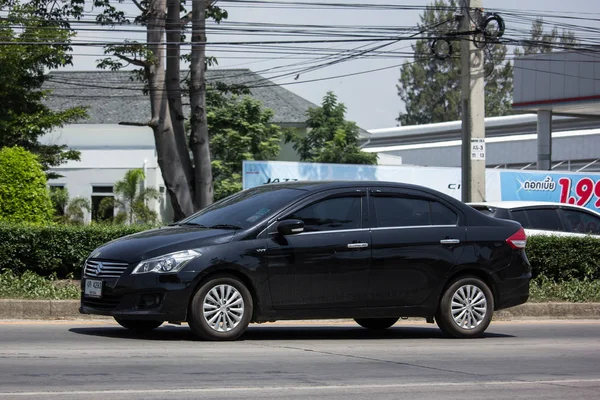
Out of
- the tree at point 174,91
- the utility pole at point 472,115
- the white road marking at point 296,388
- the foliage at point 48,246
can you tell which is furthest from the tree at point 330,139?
the white road marking at point 296,388

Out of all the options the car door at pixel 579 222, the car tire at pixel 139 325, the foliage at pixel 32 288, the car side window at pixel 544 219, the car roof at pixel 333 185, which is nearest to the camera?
the car tire at pixel 139 325

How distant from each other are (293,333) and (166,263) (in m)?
2.26

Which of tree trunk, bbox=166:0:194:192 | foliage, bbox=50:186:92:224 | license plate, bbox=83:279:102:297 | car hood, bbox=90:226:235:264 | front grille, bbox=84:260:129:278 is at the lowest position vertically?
license plate, bbox=83:279:102:297

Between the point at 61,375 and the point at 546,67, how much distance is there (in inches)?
1086

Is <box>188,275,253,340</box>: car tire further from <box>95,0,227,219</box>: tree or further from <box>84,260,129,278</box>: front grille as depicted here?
<box>95,0,227,219</box>: tree

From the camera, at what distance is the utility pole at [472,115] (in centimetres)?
1930

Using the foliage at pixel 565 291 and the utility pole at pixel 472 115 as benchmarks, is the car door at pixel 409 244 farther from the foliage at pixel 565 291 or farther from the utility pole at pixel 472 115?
the utility pole at pixel 472 115

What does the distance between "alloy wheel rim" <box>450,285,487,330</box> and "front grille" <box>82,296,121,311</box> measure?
3693 millimetres

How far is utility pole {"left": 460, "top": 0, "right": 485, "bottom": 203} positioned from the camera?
19.3 metres

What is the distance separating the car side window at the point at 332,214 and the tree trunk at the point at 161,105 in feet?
43.6

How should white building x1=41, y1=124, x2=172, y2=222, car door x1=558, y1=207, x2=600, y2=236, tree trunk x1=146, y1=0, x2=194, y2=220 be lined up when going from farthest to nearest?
1. white building x1=41, y1=124, x2=172, y2=222
2. tree trunk x1=146, y1=0, x2=194, y2=220
3. car door x1=558, y1=207, x2=600, y2=236

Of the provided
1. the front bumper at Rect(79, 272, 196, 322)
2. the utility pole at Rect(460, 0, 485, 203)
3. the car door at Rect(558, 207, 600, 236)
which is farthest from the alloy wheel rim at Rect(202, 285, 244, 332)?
the utility pole at Rect(460, 0, 485, 203)

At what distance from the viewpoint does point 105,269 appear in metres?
9.68

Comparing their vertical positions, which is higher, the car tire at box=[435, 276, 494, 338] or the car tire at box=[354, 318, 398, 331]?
the car tire at box=[435, 276, 494, 338]
